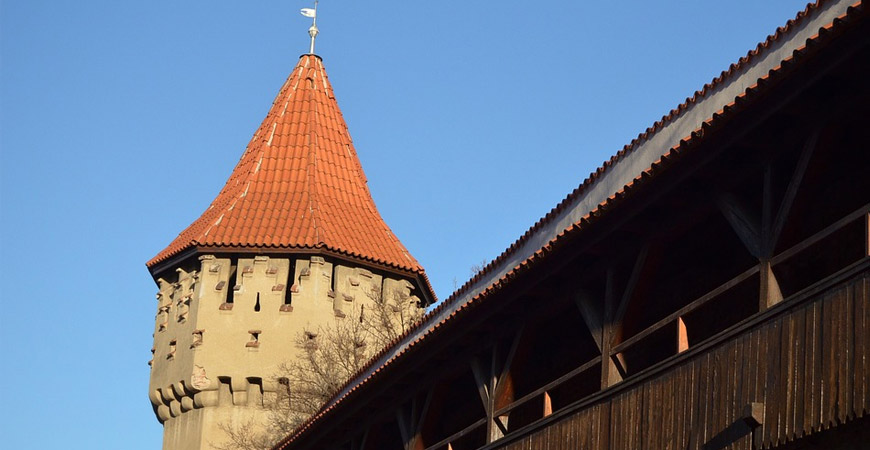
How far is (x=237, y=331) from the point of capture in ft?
102

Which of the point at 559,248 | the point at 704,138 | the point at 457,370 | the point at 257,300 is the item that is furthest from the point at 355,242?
the point at 704,138

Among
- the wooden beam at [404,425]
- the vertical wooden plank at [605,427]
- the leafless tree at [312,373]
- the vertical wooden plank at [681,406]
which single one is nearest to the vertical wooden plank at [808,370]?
the vertical wooden plank at [681,406]

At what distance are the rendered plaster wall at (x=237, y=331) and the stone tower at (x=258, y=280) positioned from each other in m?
0.02

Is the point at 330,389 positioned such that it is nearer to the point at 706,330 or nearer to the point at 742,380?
the point at 706,330

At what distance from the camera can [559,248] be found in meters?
12.7

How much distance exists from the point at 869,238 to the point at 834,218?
190 centimetres

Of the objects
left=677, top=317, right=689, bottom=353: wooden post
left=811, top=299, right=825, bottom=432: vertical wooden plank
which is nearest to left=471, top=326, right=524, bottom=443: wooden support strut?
left=677, top=317, right=689, bottom=353: wooden post

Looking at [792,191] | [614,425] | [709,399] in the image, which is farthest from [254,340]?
[792,191]

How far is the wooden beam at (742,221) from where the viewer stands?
34.5 feet

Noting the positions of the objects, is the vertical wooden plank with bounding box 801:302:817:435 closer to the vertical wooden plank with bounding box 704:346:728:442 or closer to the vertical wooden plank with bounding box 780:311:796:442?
the vertical wooden plank with bounding box 780:311:796:442

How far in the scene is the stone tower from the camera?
31094 mm

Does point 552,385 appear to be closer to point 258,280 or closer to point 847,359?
point 847,359

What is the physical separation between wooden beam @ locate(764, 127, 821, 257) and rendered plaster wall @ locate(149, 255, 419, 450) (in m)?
21.4

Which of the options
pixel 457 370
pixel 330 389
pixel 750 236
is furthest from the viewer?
pixel 330 389
